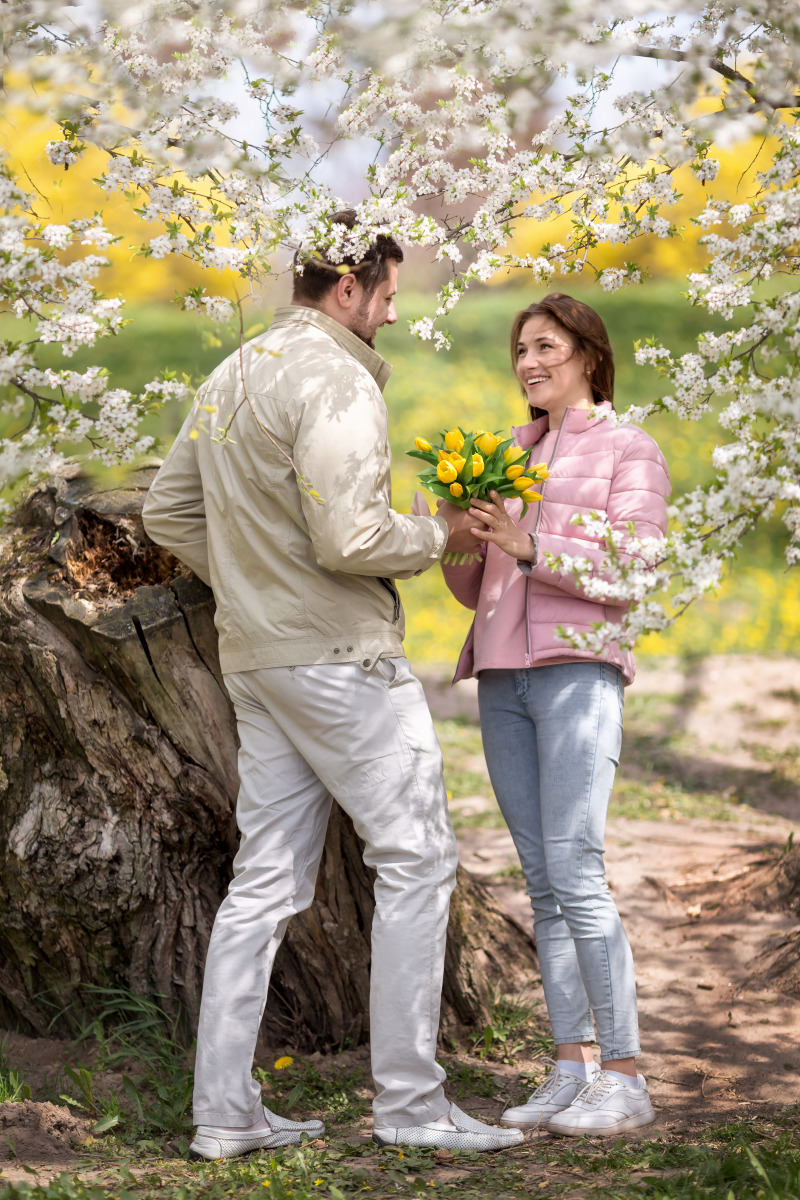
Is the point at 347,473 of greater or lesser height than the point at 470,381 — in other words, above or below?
below

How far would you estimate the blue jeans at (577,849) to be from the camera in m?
2.89

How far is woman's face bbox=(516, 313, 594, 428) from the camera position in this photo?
3.15 meters

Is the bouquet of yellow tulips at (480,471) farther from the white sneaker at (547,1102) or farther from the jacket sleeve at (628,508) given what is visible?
the white sneaker at (547,1102)

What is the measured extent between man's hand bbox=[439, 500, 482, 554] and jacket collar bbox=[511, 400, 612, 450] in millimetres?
341

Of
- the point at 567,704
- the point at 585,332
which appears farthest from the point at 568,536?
the point at 585,332

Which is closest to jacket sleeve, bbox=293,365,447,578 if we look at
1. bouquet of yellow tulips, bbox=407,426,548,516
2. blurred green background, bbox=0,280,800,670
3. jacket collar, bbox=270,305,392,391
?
jacket collar, bbox=270,305,392,391

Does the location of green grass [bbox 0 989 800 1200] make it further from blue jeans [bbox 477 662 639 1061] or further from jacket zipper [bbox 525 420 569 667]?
jacket zipper [bbox 525 420 569 667]

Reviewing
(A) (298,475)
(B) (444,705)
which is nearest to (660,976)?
(A) (298,475)

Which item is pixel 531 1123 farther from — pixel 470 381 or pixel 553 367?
pixel 470 381

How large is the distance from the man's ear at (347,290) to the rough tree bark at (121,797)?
89 cm

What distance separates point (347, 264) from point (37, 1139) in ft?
7.51

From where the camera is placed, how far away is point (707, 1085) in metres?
3.25

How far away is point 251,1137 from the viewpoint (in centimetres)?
274

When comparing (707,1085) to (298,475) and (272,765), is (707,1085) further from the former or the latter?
(298,475)
